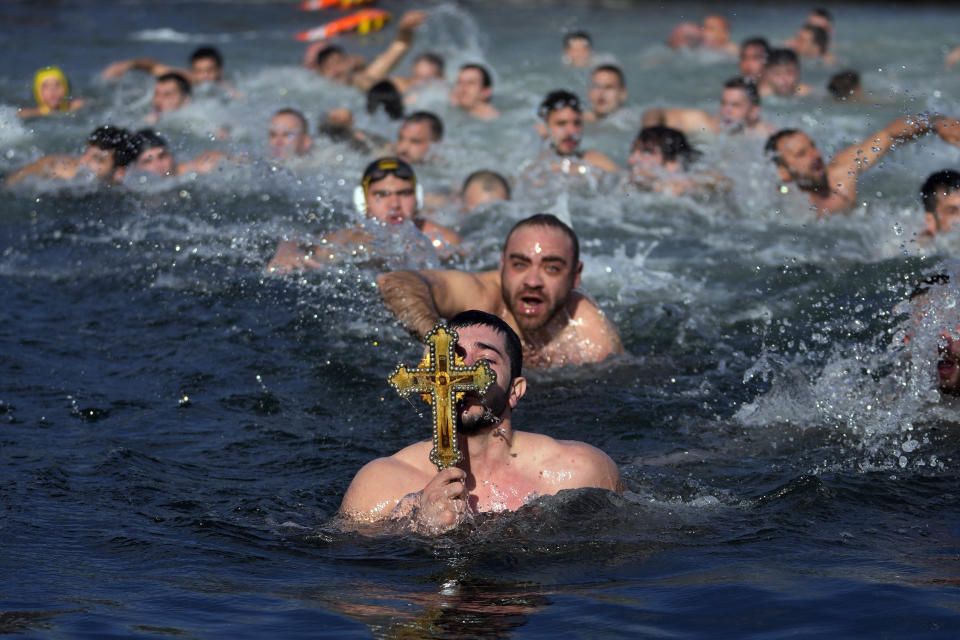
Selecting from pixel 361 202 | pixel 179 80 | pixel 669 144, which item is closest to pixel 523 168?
pixel 669 144

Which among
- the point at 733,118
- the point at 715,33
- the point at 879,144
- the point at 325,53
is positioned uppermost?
the point at 715,33

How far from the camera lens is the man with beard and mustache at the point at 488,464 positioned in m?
4.72

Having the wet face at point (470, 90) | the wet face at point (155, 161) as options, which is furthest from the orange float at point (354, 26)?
the wet face at point (155, 161)

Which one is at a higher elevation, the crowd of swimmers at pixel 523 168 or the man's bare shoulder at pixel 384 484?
the crowd of swimmers at pixel 523 168

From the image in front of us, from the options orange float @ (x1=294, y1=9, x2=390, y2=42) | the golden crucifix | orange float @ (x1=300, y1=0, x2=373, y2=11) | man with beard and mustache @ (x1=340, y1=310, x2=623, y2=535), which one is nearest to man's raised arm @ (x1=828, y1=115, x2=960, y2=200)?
man with beard and mustache @ (x1=340, y1=310, x2=623, y2=535)

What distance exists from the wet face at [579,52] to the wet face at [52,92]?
22.7 feet

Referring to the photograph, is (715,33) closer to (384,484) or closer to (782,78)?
(782,78)

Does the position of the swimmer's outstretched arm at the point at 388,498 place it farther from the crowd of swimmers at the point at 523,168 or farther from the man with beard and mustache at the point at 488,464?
the crowd of swimmers at the point at 523,168

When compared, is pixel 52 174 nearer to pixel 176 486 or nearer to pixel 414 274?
pixel 414 274

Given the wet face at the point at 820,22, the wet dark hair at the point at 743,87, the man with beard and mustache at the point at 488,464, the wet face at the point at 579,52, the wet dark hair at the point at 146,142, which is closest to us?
the man with beard and mustache at the point at 488,464

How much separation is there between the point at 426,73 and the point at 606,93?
2449 millimetres

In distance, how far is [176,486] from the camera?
19.3 ft

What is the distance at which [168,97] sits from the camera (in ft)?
46.6

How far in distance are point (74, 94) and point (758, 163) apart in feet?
27.9
